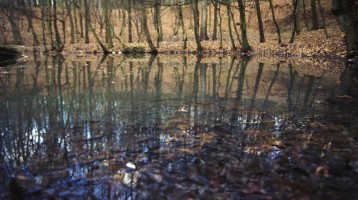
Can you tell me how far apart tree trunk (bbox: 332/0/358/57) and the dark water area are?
17.9 ft

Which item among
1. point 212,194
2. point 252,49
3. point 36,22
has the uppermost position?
point 36,22

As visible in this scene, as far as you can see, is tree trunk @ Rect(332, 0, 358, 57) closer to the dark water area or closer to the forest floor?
the forest floor

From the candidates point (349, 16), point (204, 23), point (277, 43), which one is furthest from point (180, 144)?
point (204, 23)

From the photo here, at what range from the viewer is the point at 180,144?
4336 mm

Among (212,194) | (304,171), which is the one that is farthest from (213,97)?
(212,194)

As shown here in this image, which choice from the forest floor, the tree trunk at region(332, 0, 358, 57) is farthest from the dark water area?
the forest floor

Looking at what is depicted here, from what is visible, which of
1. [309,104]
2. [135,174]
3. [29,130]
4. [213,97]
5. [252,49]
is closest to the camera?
[135,174]

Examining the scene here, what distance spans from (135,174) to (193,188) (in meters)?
0.69

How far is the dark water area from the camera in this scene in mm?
3109

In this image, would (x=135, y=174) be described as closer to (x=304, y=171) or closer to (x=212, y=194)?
(x=212, y=194)

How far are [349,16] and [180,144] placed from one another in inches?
435

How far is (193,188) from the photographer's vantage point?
10.2 feet

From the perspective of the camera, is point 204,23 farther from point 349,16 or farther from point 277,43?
point 349,16

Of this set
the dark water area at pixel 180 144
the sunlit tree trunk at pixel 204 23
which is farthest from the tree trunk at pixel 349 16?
the sunlit tree trunk at pixel 204 23
